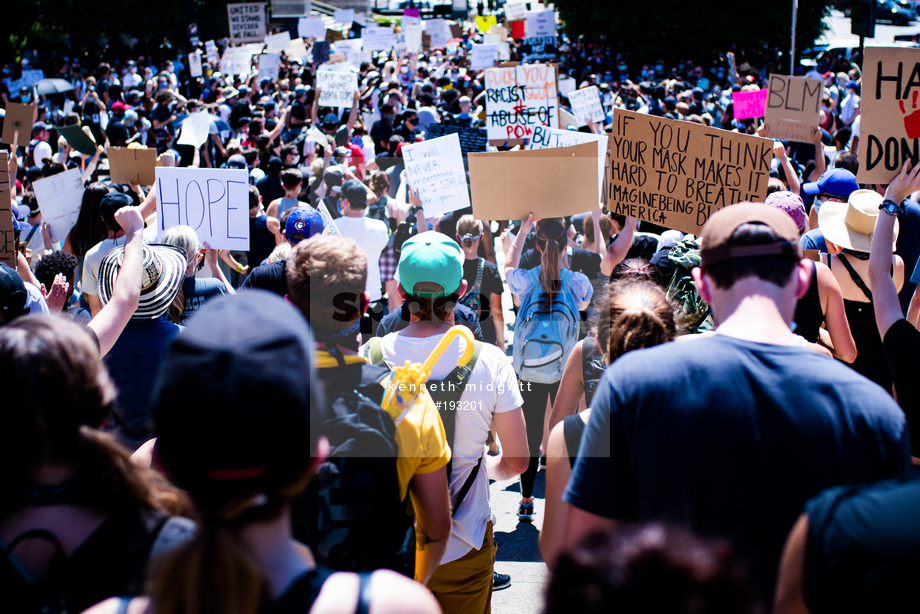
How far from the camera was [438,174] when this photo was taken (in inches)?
244

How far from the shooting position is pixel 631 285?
7.84ft

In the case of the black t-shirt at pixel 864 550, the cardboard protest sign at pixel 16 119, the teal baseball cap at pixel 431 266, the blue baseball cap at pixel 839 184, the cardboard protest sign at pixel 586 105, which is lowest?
the black t-shirt at pixel 864 550

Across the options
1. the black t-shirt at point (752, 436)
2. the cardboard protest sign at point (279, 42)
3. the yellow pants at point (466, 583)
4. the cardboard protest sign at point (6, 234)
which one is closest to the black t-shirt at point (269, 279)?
the cardboard protest sign at point (6, 234)

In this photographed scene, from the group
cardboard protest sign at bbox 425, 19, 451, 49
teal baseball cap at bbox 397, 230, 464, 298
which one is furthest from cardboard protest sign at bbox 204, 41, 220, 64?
teal baseball cap at bbox 397, 230, 464, 298

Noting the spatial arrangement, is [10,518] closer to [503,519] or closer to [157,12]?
[503,519]

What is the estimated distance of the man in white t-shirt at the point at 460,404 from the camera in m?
2.48

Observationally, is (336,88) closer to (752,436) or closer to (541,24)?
(541,24)

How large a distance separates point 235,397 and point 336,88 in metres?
11.9

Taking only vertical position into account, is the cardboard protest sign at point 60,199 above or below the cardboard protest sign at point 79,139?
below

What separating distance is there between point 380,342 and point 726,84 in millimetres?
23876

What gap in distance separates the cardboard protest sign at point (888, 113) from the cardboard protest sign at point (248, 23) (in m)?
21.6

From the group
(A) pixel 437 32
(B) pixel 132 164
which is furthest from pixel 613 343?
(A) pixel 437 32

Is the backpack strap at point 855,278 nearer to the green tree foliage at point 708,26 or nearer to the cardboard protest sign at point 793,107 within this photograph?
the cardboard protest sign at point 793,107

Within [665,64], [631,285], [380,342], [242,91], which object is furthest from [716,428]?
[665,64]
